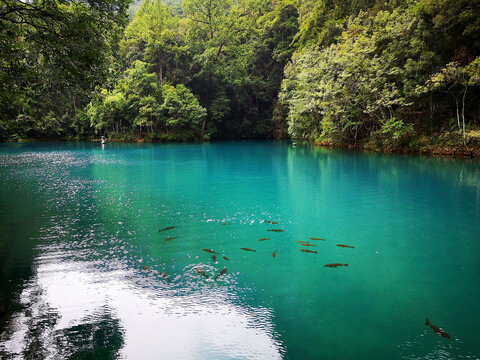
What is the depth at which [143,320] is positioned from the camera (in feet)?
11.8

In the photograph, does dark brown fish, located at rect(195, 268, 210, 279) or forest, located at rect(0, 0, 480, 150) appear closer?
dark brown fish, located at rect(195, 268, 210, 279)

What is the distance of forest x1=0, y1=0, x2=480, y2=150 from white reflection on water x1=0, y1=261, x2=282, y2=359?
451 centimetres

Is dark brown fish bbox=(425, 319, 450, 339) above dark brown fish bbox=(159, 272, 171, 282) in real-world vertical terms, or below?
below

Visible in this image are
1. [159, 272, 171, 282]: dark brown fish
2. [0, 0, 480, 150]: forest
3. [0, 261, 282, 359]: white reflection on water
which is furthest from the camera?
[0, 0, 480, 150]: forest

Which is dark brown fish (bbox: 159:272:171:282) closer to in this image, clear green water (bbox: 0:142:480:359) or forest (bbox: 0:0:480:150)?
clear green water (bbox: 0:142:480:359)

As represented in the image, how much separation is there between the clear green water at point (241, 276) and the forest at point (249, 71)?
3.30 m

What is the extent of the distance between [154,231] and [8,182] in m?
9.39

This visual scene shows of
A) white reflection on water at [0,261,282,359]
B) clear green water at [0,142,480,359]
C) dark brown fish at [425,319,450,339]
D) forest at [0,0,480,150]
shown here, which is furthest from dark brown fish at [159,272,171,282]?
forest at [0,0,480,150]

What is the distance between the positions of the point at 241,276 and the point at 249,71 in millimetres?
43283

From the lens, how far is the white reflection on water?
3131 millimetres

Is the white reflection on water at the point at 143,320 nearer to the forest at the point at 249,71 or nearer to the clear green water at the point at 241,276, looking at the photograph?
the clear green water at the point at 241,276

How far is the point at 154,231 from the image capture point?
22.0 feet

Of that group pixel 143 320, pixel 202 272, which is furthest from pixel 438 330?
pixel 143 320

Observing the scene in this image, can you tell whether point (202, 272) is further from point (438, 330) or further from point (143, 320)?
point (438, 330)
